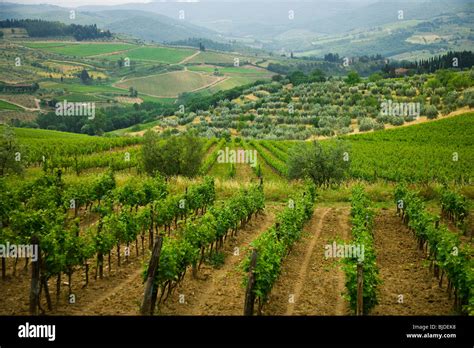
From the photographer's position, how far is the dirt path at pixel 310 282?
46.7ft

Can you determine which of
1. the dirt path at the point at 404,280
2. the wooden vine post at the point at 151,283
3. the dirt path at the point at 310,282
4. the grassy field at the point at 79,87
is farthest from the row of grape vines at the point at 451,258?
the grassy field at the point at 79,87

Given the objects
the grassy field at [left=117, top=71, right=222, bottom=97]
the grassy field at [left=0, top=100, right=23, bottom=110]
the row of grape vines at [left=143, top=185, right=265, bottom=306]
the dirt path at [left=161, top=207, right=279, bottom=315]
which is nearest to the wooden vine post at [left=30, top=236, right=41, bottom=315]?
the row of grape vines at [left=143, top=185, right=265, bottom=306]

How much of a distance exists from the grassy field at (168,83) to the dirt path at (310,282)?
166 metres

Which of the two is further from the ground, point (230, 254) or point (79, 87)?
point (79, 87)

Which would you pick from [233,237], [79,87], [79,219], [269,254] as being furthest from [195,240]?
[79,87]

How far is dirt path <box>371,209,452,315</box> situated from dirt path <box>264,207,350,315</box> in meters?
1.44

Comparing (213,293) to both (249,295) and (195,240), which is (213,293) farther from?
(249,295)

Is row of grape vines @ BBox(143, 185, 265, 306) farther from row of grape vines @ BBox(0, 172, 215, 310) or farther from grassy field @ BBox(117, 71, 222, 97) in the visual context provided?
grassy field @ BBox(117, 71, 222, 97)

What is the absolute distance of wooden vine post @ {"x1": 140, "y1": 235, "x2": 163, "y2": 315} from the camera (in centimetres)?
1221

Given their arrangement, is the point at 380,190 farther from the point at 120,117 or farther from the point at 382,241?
the point at 120,117

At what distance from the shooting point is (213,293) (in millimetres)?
15094

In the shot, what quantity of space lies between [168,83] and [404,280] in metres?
181

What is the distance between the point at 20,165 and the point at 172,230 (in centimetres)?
1549
